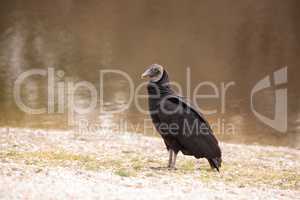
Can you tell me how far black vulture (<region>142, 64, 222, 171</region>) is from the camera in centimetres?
909

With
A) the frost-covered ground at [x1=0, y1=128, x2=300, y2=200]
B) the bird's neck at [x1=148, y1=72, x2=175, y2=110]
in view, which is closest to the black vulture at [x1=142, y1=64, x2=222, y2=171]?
the bird's neck at [x1=148, y1=72, x2=175, y2=110]

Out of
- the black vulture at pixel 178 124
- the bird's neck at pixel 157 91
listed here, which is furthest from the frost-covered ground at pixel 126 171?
the bird's neck at pixel 157 91

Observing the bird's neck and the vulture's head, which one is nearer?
the bird's neck

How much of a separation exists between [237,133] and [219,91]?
4.91m

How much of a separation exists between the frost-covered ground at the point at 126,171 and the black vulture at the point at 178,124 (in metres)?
0.37

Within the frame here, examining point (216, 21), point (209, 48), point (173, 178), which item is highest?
point (216, 21)

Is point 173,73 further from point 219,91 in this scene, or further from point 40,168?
point 40,168

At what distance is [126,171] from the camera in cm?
863

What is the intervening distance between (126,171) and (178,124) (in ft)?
3.63

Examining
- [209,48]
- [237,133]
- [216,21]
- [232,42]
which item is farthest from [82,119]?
[216,21]

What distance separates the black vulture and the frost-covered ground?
0.37 meters

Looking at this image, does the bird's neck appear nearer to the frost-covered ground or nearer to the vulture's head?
the vulture's head

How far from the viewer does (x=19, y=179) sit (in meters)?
7.38

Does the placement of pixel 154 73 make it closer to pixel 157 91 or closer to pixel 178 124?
pixel 157 91
